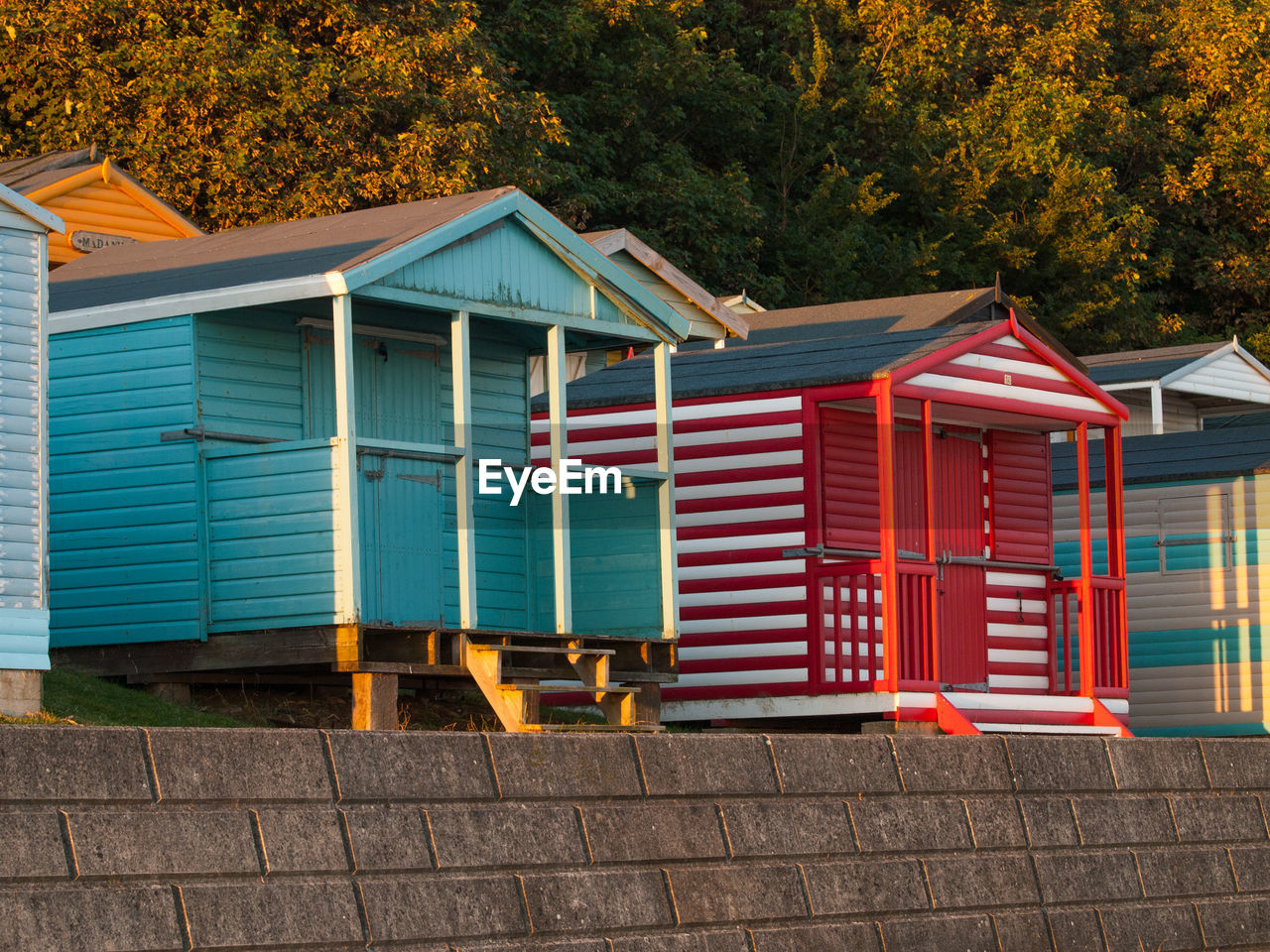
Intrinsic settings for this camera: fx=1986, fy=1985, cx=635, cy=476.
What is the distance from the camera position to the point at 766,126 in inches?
1569

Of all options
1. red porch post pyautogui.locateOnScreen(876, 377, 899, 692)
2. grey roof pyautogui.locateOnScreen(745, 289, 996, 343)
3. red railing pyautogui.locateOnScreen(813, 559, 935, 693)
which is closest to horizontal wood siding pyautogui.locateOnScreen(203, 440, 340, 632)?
red railing pyautogui.locateOnScreen(813, 559, 935, 693)

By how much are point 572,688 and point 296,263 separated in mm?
3392

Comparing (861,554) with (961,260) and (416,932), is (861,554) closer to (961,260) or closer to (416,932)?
(416,932)

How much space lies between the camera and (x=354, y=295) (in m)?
12.7

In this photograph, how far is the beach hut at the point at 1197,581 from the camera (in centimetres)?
1989

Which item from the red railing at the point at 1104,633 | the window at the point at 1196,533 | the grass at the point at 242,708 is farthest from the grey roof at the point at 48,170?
the window at the point at 1196,533

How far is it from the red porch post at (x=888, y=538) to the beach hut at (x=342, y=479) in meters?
1.61

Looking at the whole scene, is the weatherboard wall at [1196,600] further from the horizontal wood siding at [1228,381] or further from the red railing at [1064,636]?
the horizontal wood siding at [1228,381]

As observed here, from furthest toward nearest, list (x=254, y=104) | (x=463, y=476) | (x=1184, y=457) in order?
Result: (x=254, y=104) → (x=1184, y=457) → (x=463, y=476)

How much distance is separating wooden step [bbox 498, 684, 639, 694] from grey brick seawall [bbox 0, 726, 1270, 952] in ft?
7.79

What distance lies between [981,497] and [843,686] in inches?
121

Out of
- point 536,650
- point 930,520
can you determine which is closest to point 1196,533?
point 930,520

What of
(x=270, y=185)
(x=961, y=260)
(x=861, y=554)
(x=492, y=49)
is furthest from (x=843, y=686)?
(x=961, y=260)

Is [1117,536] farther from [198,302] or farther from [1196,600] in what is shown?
[198,302]
